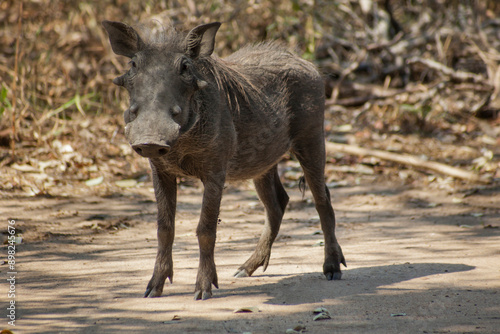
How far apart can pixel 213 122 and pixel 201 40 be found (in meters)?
0.49

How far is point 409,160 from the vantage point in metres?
7.29

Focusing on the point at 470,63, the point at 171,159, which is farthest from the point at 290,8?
the point at 171,159

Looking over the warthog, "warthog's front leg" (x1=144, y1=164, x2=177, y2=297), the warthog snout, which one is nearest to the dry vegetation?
the warthog

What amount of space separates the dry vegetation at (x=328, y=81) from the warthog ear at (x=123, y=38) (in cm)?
333

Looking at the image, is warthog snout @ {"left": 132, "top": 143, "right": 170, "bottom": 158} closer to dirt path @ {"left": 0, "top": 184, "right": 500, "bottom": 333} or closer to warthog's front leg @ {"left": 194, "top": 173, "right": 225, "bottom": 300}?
warthog's front leg @ {"left": 194, "top": 173, "right": 225, "bottom": 300}

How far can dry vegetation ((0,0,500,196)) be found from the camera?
282 inches

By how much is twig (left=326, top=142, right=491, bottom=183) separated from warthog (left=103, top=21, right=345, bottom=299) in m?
3.08

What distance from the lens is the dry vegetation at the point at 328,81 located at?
717 cm

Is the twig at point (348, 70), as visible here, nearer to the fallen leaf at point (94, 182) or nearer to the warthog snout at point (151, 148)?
the fallen leaf at point (94, 182)

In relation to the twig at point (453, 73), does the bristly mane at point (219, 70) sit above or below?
above

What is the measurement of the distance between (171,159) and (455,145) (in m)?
5.96

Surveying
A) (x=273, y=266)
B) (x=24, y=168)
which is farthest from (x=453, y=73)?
(x=24, y=168)

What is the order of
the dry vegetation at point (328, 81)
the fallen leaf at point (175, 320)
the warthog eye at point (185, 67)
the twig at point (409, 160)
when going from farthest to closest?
the dry vegetation at point (328, 81) → the twig at point (409, 160) → the warthog eye at point (185, 67) → the fallen leaf at point (175, 320)

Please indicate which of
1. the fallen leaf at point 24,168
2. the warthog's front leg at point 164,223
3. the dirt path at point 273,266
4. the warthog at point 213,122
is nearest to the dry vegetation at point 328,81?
the fallen leaf at point 24,168
